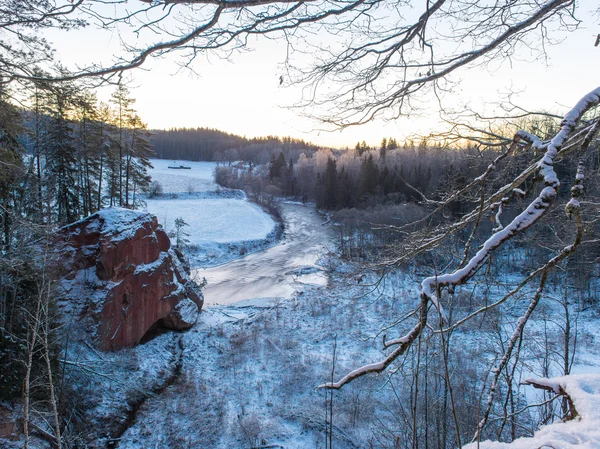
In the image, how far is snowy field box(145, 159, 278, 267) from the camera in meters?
30.8

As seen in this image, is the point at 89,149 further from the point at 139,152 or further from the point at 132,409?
the point at 132,409

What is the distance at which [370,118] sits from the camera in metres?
3.11

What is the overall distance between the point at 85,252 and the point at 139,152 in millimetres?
12113

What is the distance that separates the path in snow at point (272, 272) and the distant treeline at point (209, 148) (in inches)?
2430

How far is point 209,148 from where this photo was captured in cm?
10900

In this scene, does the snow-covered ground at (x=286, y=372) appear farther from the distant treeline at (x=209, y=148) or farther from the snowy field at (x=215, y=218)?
the distant treeline at (x=209, y=148)

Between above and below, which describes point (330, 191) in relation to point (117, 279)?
above

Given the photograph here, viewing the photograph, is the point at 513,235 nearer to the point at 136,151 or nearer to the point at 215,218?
the point at 136,151

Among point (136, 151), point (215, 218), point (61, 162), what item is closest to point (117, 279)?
point (61, 162)

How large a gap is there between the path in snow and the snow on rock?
542 inches

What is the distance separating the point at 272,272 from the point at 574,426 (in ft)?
79.3

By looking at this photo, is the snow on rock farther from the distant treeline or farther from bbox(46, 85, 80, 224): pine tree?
the distant treeline

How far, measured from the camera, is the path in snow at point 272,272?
69.9 feet

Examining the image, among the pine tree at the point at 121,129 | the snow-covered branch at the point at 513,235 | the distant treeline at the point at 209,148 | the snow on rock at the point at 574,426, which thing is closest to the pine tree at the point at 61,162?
the pine tree at the point at 121,129
